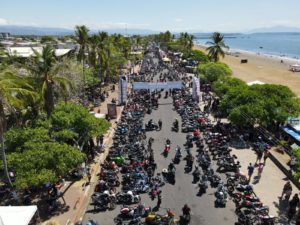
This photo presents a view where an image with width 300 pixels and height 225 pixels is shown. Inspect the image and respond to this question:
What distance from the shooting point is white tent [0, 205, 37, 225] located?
14.7m

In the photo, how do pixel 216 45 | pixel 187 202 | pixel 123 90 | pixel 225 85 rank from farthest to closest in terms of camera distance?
1. pixel 216 45
2. pixel 123 90
3. pixel 225 85
4. pixel 187 202

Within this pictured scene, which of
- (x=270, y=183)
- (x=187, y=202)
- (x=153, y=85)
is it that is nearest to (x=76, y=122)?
(x=187, y=202)

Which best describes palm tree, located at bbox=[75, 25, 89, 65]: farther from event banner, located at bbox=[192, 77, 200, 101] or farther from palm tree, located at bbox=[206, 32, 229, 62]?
palm tree, located at bbox=[206, 32, 229, 62]

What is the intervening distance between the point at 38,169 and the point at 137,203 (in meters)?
6.49

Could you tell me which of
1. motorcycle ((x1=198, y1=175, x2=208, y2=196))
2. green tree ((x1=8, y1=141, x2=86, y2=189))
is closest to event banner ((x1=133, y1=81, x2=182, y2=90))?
motorcycle ((x1=198, y1=175, x2=208, y2=196))

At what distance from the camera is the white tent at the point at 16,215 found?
14719mm

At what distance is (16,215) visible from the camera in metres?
15.2

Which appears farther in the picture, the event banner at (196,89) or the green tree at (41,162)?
the event banner at (196,89)

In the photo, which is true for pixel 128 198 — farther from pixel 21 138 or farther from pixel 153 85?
pixel 153 85

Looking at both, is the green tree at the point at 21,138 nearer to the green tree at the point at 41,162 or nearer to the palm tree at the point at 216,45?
the green tree at the point at 41,162

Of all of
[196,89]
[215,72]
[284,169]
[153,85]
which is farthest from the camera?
[215,72]

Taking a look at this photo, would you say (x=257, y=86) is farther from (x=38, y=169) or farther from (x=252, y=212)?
(x=38, y=169)

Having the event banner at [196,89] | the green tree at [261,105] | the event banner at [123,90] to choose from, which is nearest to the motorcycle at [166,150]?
the green tree at [261,105]

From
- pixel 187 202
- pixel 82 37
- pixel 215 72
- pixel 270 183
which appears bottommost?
pixel 187 202
